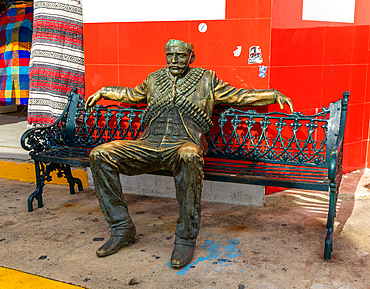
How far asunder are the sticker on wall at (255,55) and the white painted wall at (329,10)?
69cm

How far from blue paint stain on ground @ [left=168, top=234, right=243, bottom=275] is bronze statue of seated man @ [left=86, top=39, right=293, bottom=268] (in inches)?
3.9

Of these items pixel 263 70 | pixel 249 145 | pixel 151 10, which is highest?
pixel 151 10

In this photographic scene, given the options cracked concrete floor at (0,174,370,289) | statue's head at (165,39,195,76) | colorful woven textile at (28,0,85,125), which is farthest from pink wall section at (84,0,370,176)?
cracked concrete floor at (0,174,370,289)

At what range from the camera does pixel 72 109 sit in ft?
15.8

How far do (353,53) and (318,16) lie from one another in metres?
0.76

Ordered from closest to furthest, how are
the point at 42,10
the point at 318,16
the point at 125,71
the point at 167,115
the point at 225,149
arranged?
1. the point at 167,115
2. the point at 225,149
3. the point at 318,16
4. the point at 125,71
5. the point at 42,10

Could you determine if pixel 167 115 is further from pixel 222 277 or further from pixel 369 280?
pixel 369 280

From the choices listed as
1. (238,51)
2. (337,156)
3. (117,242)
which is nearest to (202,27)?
(238,51)

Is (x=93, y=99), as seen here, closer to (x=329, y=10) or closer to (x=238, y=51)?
(x=238, y=51)

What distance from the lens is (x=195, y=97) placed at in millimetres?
3867

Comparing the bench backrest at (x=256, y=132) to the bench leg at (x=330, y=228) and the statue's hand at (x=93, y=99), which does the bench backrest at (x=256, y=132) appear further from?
the bench leg at (x=330, y=228)

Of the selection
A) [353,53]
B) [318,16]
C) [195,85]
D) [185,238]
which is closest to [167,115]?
[195,85]

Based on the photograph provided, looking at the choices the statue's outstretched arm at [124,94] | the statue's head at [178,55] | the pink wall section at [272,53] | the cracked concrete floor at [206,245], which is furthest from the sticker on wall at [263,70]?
the cracked concrete floor at [206,245]

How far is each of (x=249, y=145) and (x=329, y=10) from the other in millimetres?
1841
